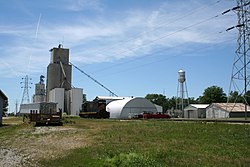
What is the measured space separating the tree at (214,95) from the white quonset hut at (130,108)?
6743 cm

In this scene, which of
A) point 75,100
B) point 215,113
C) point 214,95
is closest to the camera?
point 215,113

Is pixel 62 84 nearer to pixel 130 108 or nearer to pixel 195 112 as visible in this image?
pixel 130 108

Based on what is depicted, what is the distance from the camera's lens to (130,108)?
6819 centimetres

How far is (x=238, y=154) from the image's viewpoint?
12.9 meters

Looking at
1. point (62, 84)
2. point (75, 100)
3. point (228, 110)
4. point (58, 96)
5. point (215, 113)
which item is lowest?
point (215, 113)

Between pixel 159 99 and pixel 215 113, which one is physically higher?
pixel 159 99

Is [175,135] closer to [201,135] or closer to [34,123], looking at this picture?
[201,135]

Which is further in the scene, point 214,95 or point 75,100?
point 214,95

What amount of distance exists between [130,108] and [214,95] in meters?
72.4

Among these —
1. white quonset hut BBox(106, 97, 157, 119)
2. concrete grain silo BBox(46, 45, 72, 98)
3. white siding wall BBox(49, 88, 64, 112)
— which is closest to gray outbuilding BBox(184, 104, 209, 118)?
white quonset hut BBox(106, 97, 157, 119)

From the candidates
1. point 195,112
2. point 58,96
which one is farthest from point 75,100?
point 195,112

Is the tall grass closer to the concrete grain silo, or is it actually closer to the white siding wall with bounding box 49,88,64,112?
the white siding wall with bounding box 49,88,64,112

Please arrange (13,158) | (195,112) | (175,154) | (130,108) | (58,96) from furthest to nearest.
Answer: (58,96), (195,112), (130,108), (13,158), (175,154)

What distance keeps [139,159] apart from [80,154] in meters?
3.86
